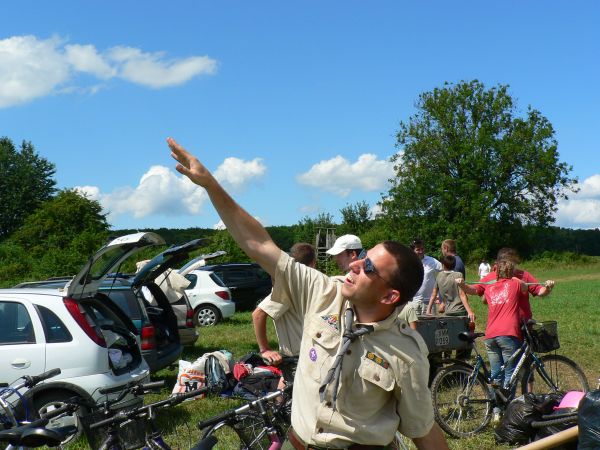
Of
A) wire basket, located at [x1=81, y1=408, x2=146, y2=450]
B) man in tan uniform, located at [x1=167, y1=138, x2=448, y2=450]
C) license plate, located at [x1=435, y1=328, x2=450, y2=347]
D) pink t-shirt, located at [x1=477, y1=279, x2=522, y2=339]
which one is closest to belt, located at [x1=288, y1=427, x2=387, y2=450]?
man in tan uniform, located at [x1=167, y1=138, x2=448, y2=450]

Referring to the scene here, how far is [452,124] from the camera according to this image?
57312 millimetres

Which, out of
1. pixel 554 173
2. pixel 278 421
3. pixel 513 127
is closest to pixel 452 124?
pixel 513 127

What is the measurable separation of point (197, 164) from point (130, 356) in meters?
5.44

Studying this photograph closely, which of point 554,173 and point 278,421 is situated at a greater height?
point 554,173

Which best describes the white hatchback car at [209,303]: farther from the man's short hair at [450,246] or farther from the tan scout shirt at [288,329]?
the tan scout shirt at [288,329]

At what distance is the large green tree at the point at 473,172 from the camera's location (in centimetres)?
5528

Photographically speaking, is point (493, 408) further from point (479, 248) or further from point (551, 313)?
point (479, 248)

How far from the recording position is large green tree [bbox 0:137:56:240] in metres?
62.4

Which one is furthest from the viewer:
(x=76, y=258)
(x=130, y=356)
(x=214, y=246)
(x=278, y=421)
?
(x=214, y=246)

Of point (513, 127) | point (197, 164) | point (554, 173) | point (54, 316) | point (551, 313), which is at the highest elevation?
point (513, 127)

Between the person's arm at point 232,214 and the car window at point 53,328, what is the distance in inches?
189

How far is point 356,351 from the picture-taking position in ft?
8.96

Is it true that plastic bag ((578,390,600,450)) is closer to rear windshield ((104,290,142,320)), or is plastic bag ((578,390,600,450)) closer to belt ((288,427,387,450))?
belt ((288,427,387,450))

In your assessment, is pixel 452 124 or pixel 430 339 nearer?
pixel 430 339
